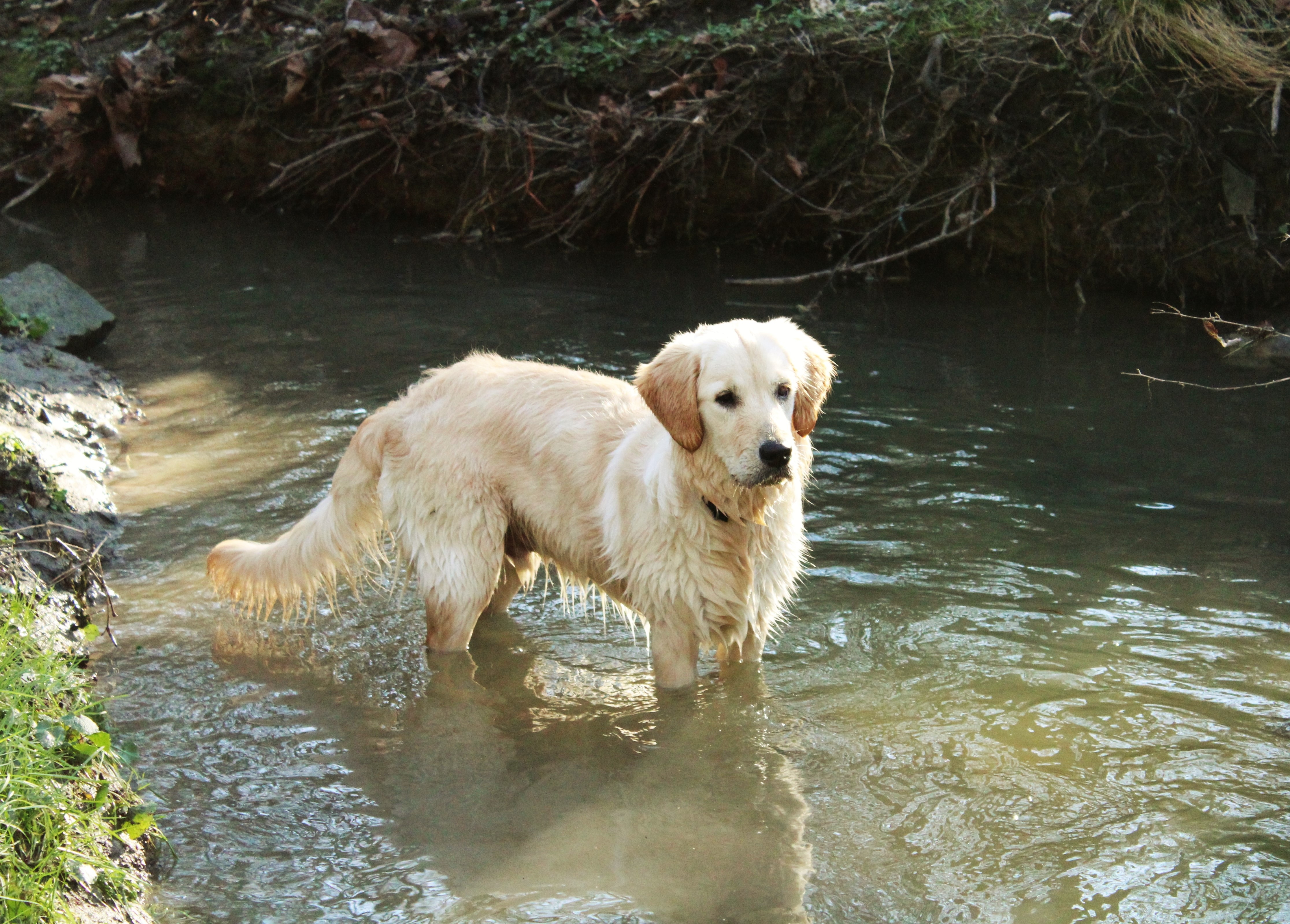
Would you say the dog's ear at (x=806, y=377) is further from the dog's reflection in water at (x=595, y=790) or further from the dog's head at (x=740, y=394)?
the dog's reflection in water at (x=595, y=790)

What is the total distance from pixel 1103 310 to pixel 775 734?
6411 millimetres

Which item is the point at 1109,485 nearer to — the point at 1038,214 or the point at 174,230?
the point at 1038,214

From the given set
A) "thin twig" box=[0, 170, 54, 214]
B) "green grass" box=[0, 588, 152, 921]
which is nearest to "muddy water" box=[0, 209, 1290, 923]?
"green grass" box=[0, 588, 152, 921]

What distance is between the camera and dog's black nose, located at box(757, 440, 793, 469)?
13.0ft

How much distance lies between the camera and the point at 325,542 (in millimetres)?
5113

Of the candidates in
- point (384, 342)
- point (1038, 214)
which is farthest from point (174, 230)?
point (1038, 214)

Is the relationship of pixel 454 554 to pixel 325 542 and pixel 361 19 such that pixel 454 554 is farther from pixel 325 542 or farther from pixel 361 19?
pixel 361 19

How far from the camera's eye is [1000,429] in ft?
24.0

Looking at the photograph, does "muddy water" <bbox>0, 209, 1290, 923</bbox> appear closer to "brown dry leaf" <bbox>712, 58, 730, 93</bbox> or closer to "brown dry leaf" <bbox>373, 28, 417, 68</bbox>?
"brown dry leaf" <bbox>712, 58, 730, 93</bbox>

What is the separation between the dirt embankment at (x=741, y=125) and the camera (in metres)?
9.16

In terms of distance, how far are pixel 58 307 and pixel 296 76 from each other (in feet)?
16.3

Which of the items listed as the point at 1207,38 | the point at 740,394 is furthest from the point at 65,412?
the point at 1207,38

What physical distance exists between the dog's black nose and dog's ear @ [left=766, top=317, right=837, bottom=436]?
1.00ft

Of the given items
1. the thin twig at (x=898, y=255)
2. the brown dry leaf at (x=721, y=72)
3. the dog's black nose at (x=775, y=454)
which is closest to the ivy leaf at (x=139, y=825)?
the dog's black nose at (x=775, y=454)
